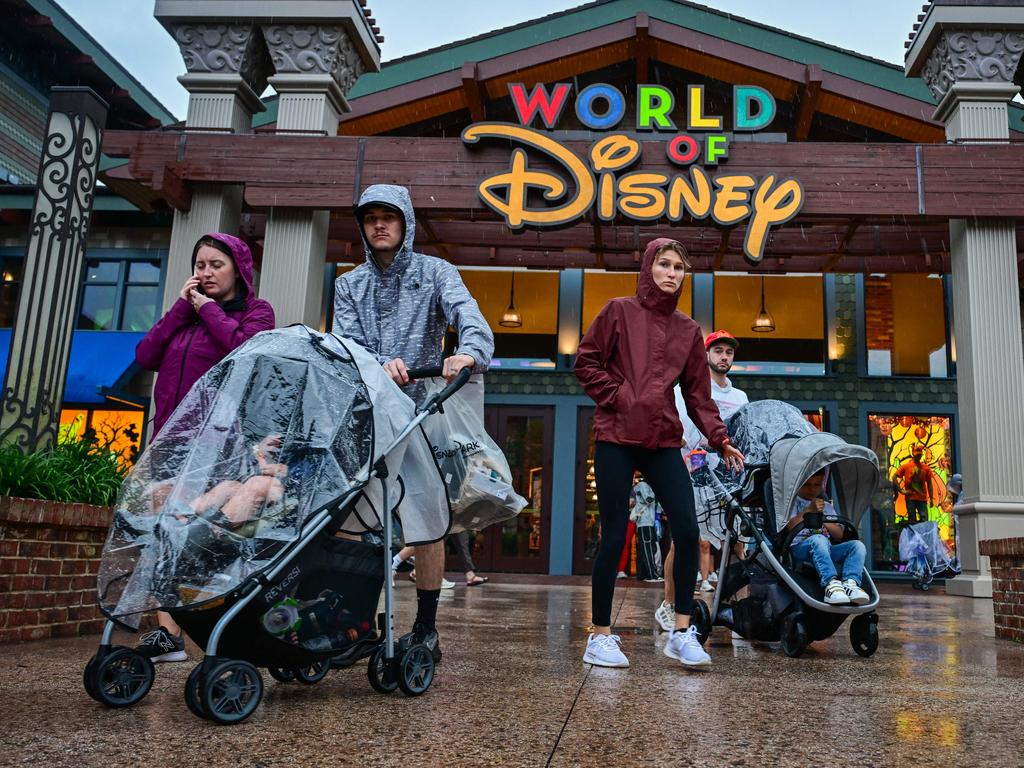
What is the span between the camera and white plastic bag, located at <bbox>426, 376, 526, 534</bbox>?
11.6 ft

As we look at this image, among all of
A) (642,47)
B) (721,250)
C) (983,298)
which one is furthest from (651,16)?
(983,298)

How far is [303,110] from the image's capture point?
11867 mm

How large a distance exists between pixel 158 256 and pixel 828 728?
1567cm

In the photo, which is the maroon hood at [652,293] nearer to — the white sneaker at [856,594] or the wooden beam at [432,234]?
the white sneaker at [856,594]

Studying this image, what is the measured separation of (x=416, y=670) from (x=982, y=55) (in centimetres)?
1195

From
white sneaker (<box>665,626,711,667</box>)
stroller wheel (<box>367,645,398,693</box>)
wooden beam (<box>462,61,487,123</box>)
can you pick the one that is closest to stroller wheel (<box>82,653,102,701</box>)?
stroller wheel (<box>367,645,398,693</box>)

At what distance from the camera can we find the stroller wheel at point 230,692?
245cm

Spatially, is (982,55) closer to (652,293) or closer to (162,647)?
(652,293)

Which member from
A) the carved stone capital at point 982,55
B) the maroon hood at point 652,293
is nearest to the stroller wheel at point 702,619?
the maroon hood at point 652,293

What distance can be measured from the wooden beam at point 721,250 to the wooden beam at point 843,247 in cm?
161

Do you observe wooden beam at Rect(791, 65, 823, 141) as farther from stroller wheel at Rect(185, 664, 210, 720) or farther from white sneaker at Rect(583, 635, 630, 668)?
stroller wheel at Rect(185, 664, 210, 720)

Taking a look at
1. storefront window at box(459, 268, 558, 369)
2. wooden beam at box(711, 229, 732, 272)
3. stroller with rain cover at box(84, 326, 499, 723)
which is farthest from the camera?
storefront window at box(459, 268, 558, 369)

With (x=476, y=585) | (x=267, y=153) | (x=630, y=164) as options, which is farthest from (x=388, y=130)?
(x=476, y=585)

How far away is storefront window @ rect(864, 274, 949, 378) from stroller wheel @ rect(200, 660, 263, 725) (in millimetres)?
15257
